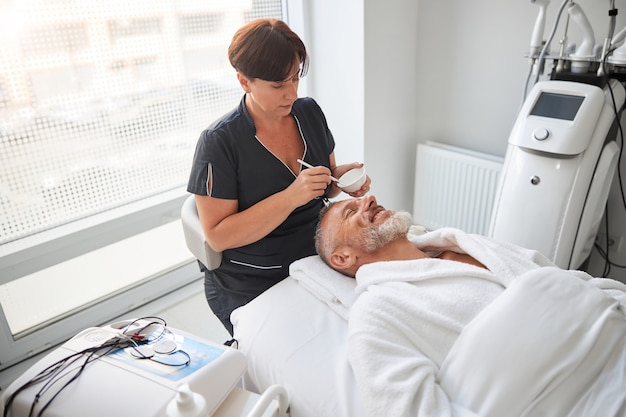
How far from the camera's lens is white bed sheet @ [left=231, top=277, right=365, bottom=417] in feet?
3.49

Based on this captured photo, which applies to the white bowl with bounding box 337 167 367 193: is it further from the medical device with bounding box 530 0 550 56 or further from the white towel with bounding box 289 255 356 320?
the medical device with bounding box 530 0 550 56

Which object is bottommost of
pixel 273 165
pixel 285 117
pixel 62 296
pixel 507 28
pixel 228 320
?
pixel 62 296

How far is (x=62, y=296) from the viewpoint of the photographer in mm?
2115

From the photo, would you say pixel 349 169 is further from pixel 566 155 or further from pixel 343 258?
pixel 566 155

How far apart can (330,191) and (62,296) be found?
4.21ft

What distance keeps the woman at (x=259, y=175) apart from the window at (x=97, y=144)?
2.54 feet

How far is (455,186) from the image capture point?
8.03 feet

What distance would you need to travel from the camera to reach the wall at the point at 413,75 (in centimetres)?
223

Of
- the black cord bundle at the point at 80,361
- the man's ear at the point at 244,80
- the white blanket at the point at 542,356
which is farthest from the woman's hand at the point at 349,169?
the black cord bundle at the point at 80,361

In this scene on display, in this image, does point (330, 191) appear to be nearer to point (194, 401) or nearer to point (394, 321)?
point (394, 321)

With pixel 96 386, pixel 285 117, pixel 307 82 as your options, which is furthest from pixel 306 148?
pixel 307 82

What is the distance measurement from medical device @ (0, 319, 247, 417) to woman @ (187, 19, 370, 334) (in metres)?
0.39

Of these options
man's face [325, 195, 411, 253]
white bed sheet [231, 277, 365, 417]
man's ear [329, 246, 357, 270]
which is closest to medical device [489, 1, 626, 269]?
man's face [325, 195, 411, 253]

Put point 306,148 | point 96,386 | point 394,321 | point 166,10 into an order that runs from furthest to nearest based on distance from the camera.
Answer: point 166,10 < point 306,148 < point 394,321 < point 96,386
